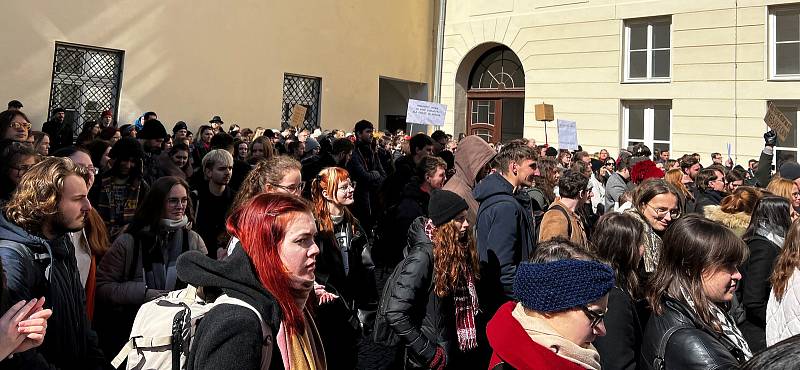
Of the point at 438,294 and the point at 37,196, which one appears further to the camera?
the point at 438,294

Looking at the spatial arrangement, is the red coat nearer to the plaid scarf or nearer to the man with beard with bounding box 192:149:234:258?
the plaid scarf

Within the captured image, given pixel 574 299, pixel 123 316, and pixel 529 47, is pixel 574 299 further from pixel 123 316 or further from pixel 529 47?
pixel 529 47

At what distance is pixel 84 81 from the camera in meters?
12.0

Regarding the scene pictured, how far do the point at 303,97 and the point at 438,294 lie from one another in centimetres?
1333

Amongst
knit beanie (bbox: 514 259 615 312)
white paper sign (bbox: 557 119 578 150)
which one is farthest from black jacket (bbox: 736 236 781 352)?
white paper sign (bbox: 557 119 578 150)

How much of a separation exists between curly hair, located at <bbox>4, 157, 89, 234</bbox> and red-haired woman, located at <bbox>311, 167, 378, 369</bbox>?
51.6 inches

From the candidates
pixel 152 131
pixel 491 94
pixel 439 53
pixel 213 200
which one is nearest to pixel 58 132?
pixel 152 131

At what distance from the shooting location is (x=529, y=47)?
1711 centimetres

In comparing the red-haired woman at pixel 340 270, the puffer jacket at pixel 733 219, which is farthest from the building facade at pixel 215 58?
the puffer jacket at pixel 733 219

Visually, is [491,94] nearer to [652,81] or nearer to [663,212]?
A: [652,81]

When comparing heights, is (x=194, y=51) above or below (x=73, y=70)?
above

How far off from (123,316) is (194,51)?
11.2 m

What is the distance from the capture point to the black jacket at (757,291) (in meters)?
3.45

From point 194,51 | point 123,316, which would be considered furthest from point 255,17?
point 123,316
